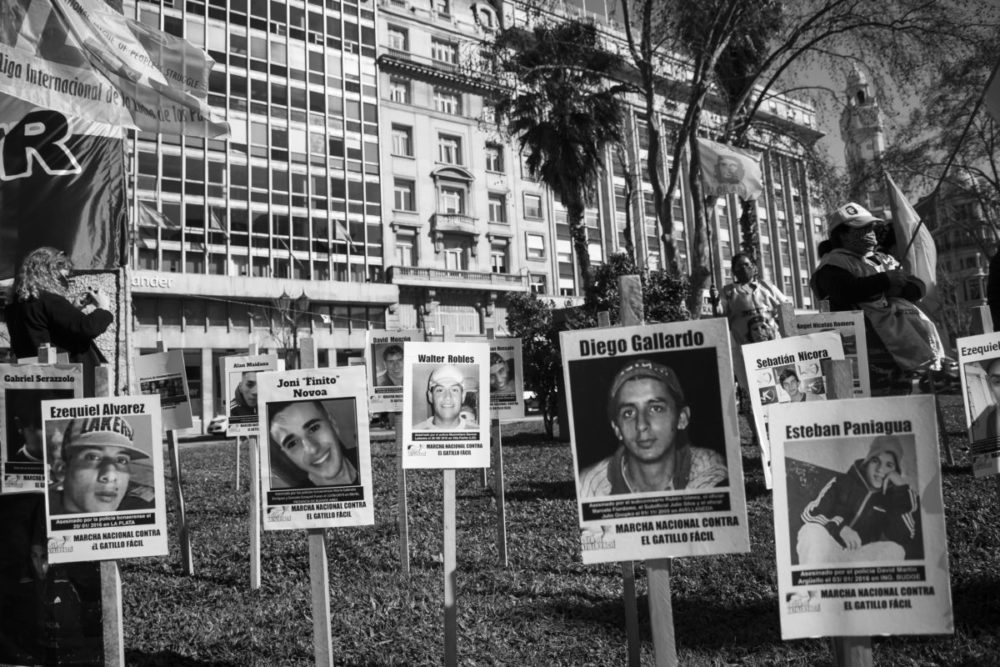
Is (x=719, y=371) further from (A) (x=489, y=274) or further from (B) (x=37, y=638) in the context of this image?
(A) (x=489, y=274)

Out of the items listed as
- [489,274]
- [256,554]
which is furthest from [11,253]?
[489,274]

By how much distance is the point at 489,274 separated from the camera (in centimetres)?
4778

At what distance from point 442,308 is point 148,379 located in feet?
131

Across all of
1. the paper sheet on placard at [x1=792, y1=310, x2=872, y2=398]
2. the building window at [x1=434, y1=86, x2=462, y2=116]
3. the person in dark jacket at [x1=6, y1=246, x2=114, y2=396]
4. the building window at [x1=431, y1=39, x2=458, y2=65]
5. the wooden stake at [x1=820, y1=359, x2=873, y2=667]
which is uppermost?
the building window at [x1=431, y1=39, x2=458, y2=65]

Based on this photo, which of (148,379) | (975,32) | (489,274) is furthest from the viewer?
(489,274)

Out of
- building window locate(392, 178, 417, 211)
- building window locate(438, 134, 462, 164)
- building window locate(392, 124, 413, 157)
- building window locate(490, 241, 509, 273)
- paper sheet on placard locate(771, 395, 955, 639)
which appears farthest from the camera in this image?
building window locate(490, 241, 509, 273)

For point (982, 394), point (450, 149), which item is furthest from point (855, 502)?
point (450, 149)

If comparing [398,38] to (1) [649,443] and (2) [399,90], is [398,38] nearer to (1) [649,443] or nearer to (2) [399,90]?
(2) [399,90]

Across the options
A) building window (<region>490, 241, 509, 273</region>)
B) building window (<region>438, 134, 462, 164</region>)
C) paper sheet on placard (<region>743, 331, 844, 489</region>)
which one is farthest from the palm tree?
building window (<region>438, 134, 462, 164</region>)

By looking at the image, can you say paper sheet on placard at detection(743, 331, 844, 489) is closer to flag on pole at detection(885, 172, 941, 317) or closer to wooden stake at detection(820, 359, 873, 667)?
wooden stake at detection(820, 359, 873, 667)

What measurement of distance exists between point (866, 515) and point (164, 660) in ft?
11.9

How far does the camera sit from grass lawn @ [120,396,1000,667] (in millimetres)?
3943

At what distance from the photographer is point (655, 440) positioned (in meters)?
2.67

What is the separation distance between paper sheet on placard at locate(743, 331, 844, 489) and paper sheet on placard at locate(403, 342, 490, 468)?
4.79ft
